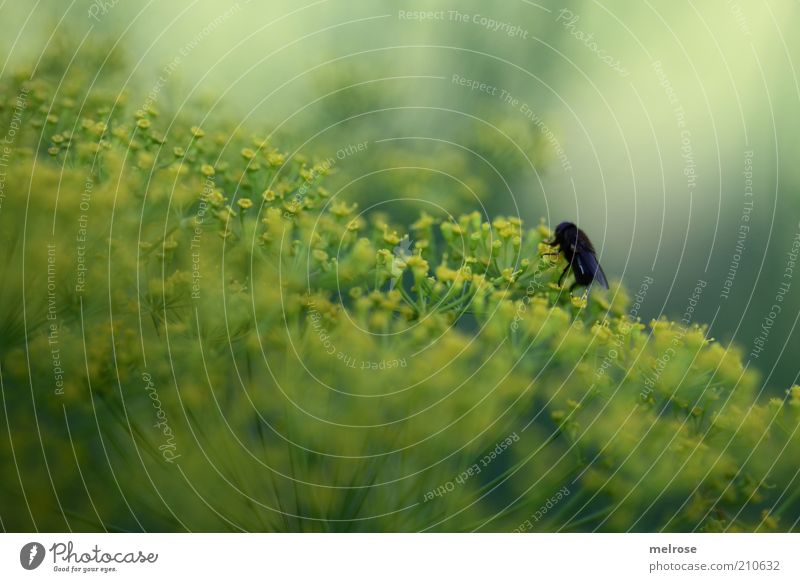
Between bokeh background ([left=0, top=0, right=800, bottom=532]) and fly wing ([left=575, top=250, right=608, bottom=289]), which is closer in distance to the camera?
fly wing ([left=575, top=250, right=608, bottom=289])

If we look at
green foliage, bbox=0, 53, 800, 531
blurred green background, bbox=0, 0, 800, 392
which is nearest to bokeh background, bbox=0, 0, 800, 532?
blurred green background, bbox=0, 0, 800, 392

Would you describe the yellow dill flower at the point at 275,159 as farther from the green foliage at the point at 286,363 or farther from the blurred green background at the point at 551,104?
the blurred green background at the point at 551,104

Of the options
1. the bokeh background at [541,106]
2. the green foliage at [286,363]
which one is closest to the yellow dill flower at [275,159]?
the green foliage at [286,363]

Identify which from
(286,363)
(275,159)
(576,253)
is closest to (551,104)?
(576,253)

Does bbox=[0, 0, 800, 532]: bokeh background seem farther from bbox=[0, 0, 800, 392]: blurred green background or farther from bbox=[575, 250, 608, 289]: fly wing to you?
bbox=[575, 250, 608, 289]: fly wing

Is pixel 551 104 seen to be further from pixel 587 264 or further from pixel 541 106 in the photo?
pixel 587 264
